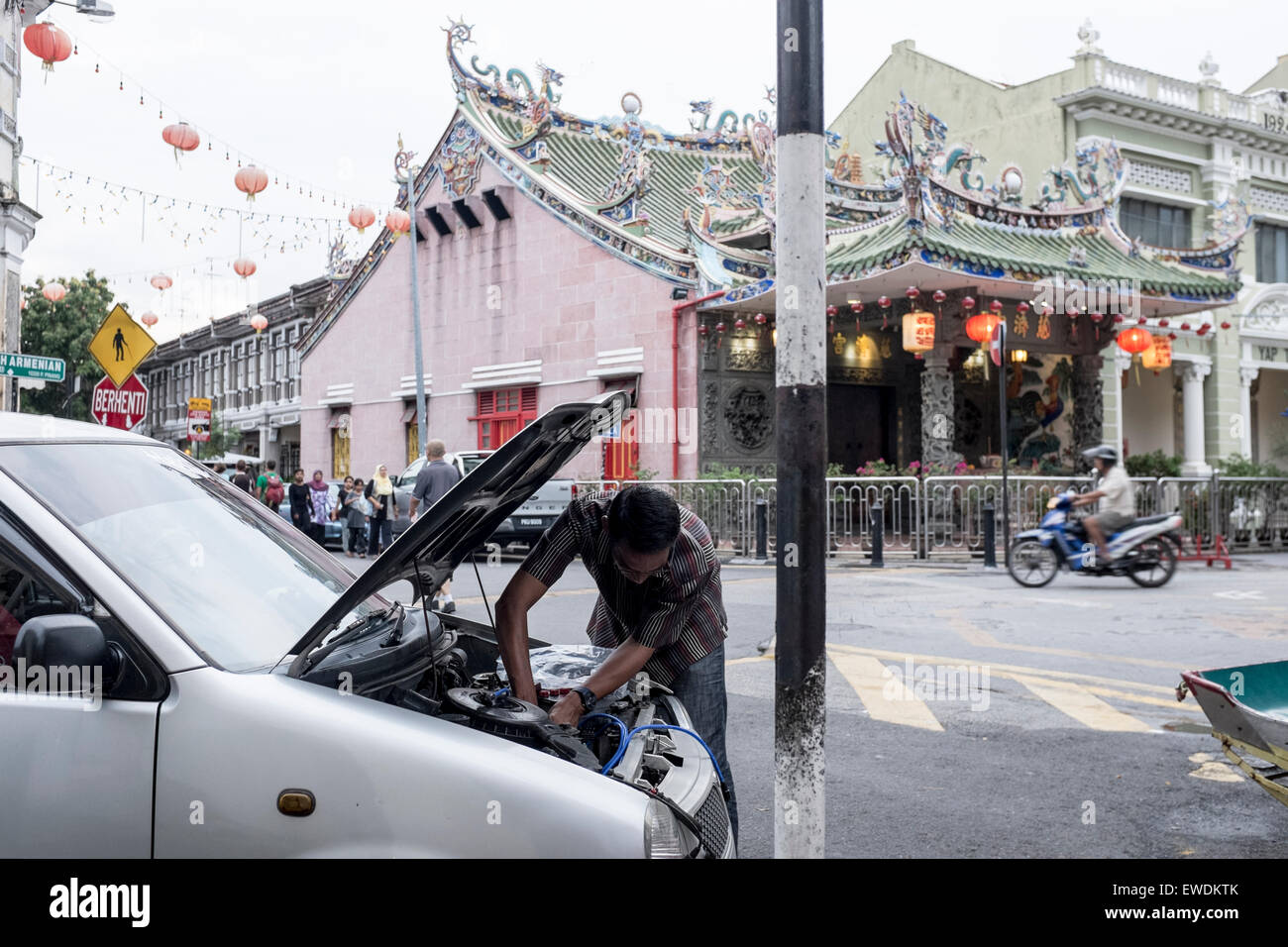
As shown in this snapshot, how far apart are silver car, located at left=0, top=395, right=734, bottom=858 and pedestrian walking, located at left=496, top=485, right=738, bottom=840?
0.51 m

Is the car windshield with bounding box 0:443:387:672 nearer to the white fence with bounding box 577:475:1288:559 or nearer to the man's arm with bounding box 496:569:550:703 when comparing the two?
the man's arm with bounding box 496:569:550:703

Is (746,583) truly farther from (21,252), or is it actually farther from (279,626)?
(21,252)

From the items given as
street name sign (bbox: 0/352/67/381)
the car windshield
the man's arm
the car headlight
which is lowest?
the car headlight

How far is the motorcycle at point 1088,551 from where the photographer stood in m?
13.1

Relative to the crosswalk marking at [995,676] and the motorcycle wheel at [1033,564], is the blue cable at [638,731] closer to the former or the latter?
→ the crosswalk marking at [995,676]

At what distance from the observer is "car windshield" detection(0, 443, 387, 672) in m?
2.55

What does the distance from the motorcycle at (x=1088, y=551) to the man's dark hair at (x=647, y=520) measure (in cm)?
1109

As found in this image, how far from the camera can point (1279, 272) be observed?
89.8 feet

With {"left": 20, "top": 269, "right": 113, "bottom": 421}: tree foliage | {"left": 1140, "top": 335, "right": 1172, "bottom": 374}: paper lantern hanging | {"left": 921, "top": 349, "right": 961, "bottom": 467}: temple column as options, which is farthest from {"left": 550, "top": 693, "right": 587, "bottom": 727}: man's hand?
{"left": 20, "top": 269, "right": 113, "bottom": 421}: tree foliage

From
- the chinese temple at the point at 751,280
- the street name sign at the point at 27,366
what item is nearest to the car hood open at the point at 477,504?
the street name sign at the point at 27,366

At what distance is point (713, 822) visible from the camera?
2.89 meters

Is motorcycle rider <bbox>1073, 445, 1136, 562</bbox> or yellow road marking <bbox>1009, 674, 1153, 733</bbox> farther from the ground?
motorcycle rider <bbox>1073, 445, 1136, 562</bbox>

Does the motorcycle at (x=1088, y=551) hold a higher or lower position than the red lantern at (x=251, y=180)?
lower
